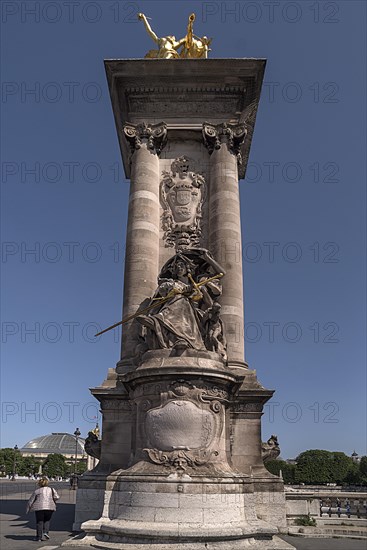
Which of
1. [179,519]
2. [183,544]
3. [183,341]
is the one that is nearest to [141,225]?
[183,341]

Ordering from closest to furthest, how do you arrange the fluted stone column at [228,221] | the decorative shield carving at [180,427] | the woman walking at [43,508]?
the decorative shield carving at [180,427], the woman walking at [43,508], the fluted stone column at [228,221]

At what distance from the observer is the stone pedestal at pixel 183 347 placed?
12.1 meters

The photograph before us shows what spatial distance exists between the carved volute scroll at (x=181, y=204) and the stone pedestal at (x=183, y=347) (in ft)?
0.14

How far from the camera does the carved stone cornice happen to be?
802 inches

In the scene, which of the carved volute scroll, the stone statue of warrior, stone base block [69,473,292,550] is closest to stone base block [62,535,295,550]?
stone base block [69,473,292,550]

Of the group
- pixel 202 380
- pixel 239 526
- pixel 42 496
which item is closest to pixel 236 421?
pixel 202 380

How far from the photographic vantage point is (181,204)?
19766 mm

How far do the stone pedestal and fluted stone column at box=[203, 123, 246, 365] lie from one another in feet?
0.14

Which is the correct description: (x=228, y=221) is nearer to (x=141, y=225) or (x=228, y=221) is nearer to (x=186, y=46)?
(x=141, y=225)

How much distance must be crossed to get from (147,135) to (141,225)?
3.82m

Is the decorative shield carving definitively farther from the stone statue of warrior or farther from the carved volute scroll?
the carved volute scroll

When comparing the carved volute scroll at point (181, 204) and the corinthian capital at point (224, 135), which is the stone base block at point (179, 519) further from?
the corinthian capital at point (224, 135)

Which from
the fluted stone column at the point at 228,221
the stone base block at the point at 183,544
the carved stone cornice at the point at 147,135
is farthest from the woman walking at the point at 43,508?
the carved stone cornice at the point at 147,135

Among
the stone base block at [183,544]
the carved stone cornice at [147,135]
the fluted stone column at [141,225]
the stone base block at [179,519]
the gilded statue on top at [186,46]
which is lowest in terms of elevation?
the stone base block at [183,544]
